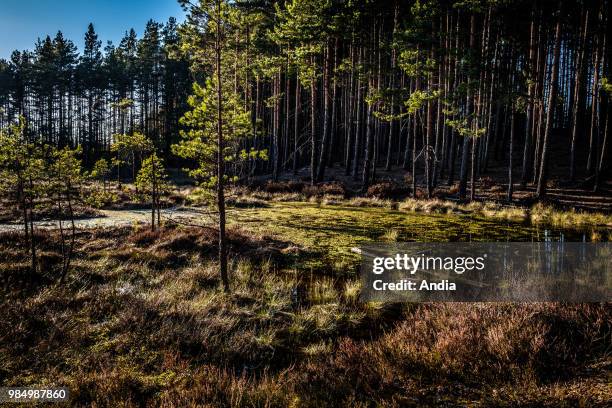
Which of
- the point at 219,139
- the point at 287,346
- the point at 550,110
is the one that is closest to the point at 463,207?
the point at 550,110

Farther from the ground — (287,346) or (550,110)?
(550,110)

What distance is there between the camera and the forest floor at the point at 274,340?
3.60 metres

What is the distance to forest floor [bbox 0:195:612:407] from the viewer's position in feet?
11.8

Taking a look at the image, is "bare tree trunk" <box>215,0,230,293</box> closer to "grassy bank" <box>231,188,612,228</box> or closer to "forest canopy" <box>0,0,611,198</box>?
"forest canopy" <box>0,0,611,198</box>

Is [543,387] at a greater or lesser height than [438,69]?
lesser

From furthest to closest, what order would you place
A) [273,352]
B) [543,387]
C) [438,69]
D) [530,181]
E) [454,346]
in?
[530,181] < [438,69] < [273,352] < [454,346] < [543,387]

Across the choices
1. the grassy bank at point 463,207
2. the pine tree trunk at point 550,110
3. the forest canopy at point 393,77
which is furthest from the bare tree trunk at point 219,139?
the pine tree trunk at point 550,110

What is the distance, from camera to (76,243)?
1179 centimetres

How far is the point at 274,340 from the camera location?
547cm

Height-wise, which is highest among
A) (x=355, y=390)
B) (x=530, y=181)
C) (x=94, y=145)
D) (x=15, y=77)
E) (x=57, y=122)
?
(x=15, y=77)

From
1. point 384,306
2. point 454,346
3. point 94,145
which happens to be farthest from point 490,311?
point 94,145

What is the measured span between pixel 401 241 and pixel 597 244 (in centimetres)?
575

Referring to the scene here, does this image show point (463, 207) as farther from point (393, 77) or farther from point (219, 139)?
point (219, 139)

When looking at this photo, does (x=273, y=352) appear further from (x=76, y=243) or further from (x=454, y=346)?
(x=76, y=243)
